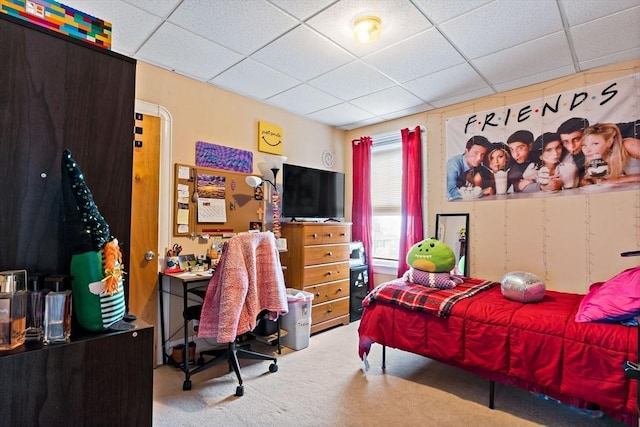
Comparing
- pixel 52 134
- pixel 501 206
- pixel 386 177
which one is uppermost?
pixel 386 177

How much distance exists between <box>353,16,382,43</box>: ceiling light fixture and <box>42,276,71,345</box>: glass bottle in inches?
85.0

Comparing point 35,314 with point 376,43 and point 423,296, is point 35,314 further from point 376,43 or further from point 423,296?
point 376,43

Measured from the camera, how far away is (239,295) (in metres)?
2.30

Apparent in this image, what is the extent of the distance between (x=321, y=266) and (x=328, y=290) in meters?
0.30

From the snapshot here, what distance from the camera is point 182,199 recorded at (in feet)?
10.0

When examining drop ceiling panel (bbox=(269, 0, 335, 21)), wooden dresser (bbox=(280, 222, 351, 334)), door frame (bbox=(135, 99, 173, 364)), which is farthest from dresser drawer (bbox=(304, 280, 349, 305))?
drop ceiling panel (bbox=(269, 0, 335, 21))

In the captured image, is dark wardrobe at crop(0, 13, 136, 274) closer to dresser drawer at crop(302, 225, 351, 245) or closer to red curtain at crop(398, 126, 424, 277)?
dresser drawer at crop(302, 225, 351, 245)

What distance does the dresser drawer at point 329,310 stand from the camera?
355cm

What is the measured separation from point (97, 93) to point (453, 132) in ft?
11.4

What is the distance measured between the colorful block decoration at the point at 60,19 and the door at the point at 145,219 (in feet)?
5.71

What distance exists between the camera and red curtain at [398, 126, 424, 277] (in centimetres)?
389

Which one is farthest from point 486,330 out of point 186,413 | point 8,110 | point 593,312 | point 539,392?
point 8,110

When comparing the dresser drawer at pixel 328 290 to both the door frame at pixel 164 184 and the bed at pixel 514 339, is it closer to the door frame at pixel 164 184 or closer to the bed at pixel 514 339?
the bed at pixel 514 339

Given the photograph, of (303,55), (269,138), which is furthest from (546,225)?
(269,138)
